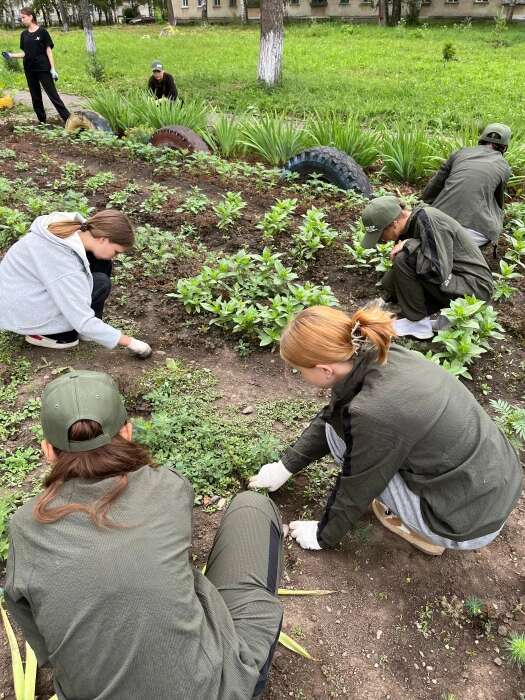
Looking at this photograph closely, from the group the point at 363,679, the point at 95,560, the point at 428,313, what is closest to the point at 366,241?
the point at 428,313

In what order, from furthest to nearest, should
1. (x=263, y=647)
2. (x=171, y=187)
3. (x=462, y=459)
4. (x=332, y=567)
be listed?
(x=171, y=187)
(x=332, y=567)
(x=462, y=459)
(x=263, y=647)

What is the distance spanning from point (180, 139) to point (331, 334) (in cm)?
552

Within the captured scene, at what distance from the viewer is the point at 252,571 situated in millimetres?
1788

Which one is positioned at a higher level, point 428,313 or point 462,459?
point 462,459

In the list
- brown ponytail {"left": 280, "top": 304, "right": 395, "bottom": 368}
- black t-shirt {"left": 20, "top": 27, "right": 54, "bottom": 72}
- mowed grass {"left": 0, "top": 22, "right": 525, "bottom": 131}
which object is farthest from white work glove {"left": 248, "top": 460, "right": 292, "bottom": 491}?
black t-shirt {"left": 20, "top": 27, "right": 54, "bottom": 72}

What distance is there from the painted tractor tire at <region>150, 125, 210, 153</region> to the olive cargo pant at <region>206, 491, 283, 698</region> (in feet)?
17.6

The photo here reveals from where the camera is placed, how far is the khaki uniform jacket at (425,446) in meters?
1.77

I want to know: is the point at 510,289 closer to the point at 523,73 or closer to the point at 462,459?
the point at 462,459

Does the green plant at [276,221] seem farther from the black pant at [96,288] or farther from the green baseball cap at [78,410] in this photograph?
the green baseball cap at [78,410]

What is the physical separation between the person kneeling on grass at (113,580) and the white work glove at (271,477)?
0.90m

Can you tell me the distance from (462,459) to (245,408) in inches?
58.1

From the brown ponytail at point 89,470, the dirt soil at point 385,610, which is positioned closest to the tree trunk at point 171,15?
the dirt soil at point 385,610

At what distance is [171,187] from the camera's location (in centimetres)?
572

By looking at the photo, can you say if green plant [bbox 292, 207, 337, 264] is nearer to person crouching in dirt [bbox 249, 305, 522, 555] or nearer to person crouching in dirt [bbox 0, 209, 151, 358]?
person crouching in dirt [bbox 0, 209, 151, 358]
